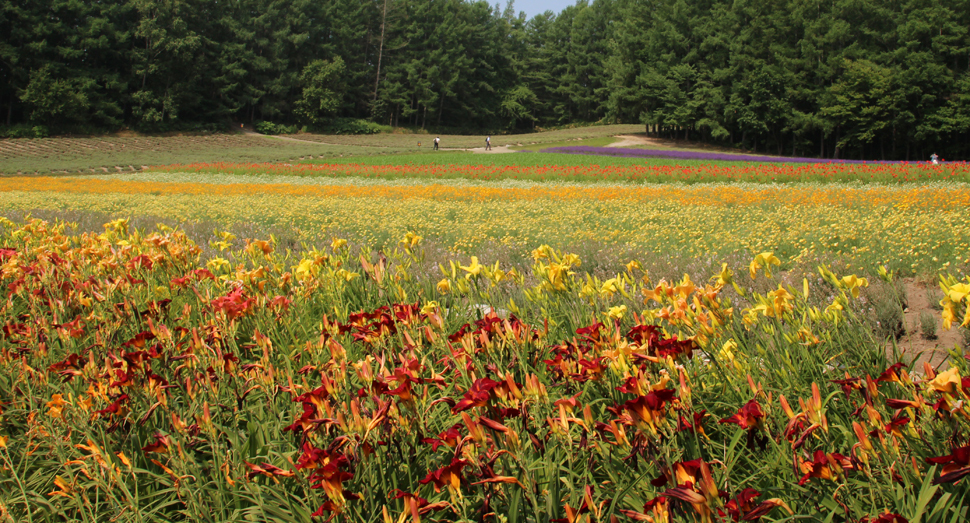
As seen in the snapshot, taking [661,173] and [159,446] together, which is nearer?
[159,446]

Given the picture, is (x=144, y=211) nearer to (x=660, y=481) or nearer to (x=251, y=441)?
(x=251, y=441)

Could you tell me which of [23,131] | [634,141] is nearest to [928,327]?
[634,141]

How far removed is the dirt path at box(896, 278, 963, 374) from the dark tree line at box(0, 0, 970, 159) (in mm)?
44519

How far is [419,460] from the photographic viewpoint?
202 cm

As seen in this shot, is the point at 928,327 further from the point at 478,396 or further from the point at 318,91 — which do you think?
the point at 318,91

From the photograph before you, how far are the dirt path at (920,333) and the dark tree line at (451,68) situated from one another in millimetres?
44519

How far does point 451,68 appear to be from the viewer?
2771 inches

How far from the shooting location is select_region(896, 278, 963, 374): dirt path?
357 cm

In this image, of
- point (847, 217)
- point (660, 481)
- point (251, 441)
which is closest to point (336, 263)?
point (251, 441)

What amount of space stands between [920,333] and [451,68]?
71.3 metres

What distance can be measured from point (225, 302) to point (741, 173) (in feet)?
63.9

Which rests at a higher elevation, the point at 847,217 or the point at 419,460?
the point at 847,217

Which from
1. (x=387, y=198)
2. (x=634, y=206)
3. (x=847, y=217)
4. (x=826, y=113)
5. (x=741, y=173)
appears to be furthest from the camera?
(x=826, y=113)

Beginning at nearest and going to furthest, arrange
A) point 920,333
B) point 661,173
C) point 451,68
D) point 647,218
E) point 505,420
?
1. point 505,420
2. point 920,333
3. point 647,218
4. point 661,173
5. point 451,68
